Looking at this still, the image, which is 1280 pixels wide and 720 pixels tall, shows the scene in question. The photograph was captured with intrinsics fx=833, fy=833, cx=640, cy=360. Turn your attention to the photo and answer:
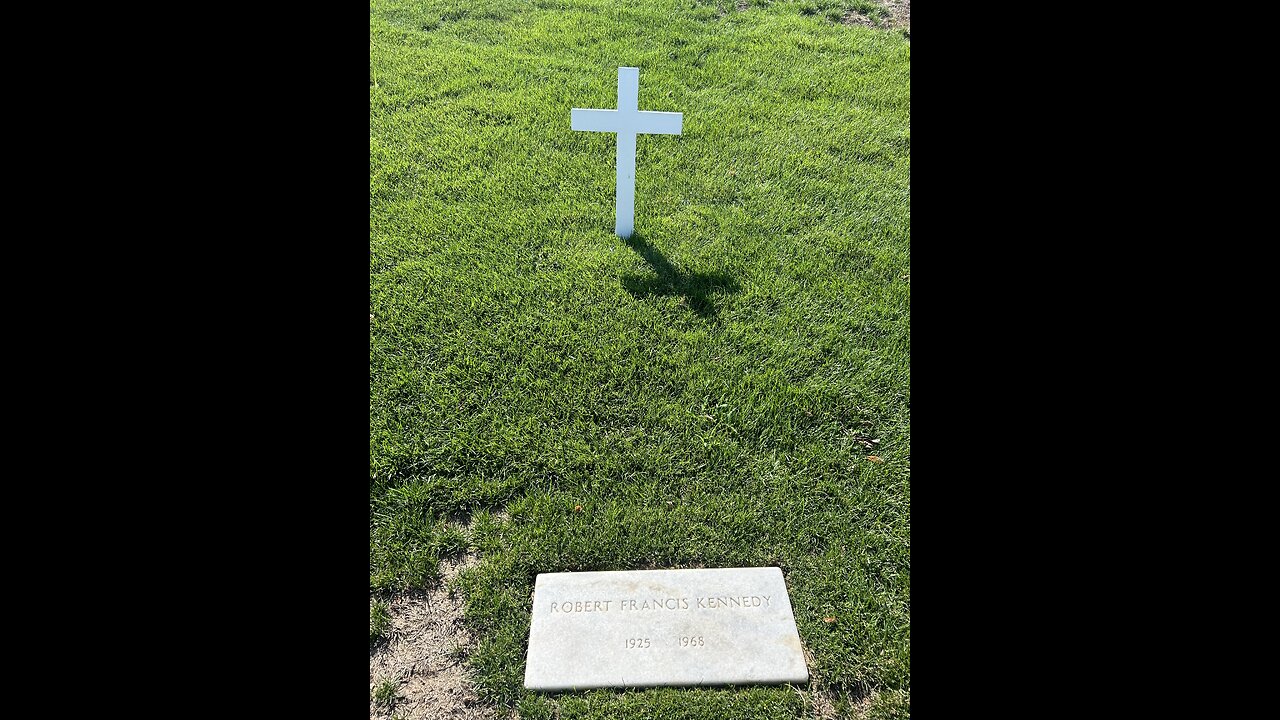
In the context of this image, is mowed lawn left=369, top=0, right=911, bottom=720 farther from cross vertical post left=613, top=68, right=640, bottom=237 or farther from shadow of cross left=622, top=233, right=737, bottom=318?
cross vertical post left=613, top=68, right=640, bottom=237

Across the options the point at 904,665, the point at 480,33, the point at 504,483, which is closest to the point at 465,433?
the point at 504,483

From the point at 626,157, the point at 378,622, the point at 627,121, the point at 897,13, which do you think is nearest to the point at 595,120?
the point at 627,121

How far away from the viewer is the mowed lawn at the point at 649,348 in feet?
11.3

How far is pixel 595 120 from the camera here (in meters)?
5.53

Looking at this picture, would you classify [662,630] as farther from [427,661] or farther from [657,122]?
[657,122]

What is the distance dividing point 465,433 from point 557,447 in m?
0.47

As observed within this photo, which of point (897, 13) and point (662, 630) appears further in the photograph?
point (897, 13)

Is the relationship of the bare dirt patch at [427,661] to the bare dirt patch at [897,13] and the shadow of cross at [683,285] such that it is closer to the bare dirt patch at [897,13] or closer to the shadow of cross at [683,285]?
the shadow of cross at [683,285]

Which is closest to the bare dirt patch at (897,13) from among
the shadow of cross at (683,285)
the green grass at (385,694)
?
the shadow of cross at (683,285)

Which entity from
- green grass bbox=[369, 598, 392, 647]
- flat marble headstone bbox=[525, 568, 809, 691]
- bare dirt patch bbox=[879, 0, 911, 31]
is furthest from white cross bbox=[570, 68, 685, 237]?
bare dirt patch bbox=[879, 0, 911, 31]

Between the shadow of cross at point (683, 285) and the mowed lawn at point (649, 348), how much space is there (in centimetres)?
2

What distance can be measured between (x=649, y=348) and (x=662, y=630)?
6.38 ft

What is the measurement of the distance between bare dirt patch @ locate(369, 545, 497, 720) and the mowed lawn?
0.07m

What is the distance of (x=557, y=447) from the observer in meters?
4.05
